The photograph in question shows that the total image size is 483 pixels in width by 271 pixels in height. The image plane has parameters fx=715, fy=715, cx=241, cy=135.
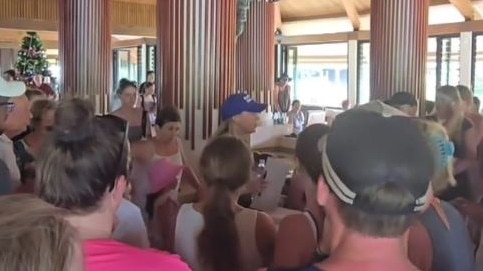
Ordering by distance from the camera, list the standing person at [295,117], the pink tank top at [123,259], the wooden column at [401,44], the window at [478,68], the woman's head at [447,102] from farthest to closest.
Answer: the window at [478,68]
the standing person at [295,117]
the wooden column at [401,44]
the woman's head at [447,102]
the pink tank top at [123,259]

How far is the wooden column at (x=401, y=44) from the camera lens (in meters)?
8.17

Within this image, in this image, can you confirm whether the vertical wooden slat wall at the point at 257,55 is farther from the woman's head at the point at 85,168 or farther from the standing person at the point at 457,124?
the woman's head at the point at 85,168

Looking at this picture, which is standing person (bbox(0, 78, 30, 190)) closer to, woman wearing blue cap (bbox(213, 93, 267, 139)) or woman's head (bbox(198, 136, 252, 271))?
woman's head (bbox(198, 136, 252, 271))

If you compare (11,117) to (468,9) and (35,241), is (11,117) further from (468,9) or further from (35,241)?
(468,9)

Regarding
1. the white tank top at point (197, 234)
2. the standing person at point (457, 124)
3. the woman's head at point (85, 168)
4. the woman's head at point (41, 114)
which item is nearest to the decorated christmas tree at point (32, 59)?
the woman's head at point (41, 114)

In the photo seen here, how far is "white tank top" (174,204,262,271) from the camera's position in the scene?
9.14 ft

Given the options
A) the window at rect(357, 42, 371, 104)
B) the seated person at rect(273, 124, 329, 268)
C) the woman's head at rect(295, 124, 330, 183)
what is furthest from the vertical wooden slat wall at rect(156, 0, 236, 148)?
the window at rect(357, 42, 371, 104)

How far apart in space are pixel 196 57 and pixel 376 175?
478 cm

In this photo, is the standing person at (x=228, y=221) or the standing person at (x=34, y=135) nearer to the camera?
the standing person at (x=228, y=221)

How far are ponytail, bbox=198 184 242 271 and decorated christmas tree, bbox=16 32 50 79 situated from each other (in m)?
12.8

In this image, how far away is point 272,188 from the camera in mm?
3980

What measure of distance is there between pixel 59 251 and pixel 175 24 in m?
5.30

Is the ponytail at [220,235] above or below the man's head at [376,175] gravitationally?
below

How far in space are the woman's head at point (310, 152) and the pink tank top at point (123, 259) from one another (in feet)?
2.48
